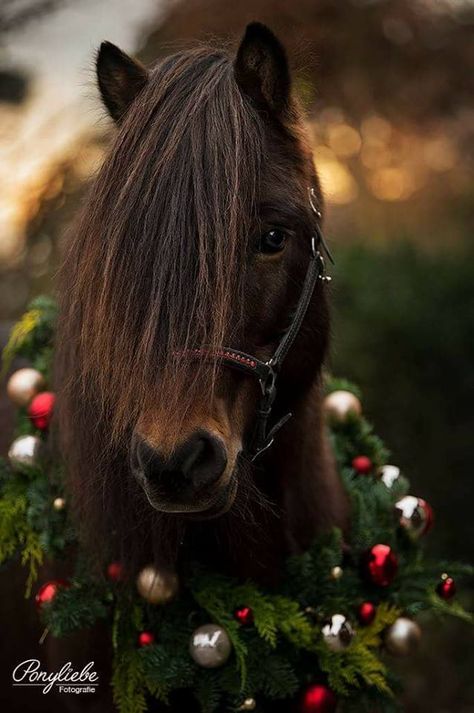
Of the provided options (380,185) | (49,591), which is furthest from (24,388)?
(380,185)

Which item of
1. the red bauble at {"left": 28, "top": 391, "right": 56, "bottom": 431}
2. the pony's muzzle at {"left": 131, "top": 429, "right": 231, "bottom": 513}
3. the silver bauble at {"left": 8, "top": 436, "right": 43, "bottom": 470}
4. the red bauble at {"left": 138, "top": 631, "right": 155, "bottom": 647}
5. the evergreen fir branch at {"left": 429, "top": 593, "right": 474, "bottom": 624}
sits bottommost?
the evergreen fir branch at {"left": 429, "top": 593, "right": 474, "bottom": 624}

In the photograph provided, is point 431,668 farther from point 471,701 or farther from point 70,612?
point 70,612

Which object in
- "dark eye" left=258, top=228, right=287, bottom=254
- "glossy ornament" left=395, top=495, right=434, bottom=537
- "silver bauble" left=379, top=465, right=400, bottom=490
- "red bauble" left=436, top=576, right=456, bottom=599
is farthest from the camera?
"silver bauble" left=379, top=465, right=400, bottom=490

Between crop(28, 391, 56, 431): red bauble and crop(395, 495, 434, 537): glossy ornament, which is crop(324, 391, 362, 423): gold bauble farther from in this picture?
crop(28, 391, 56, 431): red bauble

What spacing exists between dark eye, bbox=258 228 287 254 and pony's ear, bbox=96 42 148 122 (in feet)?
1.61

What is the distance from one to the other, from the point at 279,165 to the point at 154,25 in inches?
186

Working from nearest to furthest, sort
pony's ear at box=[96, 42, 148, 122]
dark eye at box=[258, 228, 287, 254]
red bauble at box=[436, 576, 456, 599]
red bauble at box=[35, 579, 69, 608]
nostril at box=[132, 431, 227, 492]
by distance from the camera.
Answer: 1. nostril at box=[132, 431, 227, 492]
2. dark eye at box=[258, 228, 287, 254]
3. pony's ear at box=[96, 42, 148, 122]
4. red bauble at box=[35, 579, 69, 608]
5. red bauble at box=[436, 576, 456, 599]

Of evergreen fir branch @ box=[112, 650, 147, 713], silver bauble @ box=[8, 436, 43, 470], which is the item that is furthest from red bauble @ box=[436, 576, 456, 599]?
silver bauble @ box=[8, 436, 43, 470]

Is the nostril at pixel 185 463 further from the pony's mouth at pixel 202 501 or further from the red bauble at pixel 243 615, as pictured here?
the red bauble at pixel 243 615

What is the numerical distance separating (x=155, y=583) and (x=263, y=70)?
4.14 feet

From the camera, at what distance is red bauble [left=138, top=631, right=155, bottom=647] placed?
2133 millimetres

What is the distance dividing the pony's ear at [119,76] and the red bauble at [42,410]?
0.87 meters

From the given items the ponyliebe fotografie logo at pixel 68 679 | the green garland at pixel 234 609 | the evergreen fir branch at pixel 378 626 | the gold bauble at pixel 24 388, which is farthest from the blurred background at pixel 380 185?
the evergreen fir branch at pixel 378 626

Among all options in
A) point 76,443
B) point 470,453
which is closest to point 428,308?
point 470,453
